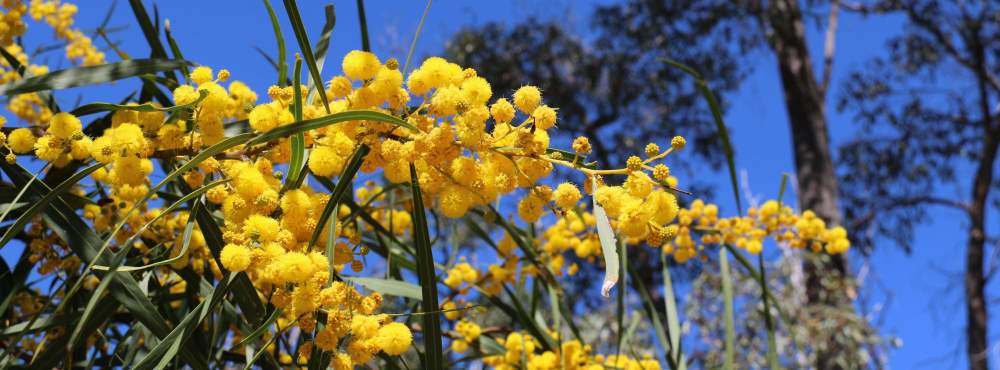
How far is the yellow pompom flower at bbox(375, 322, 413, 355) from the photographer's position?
2.99 ft

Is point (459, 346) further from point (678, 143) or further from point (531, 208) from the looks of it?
point (678, 143)

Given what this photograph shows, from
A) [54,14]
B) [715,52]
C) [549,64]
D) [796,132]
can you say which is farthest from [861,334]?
[54,14]

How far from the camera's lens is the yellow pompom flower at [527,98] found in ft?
3.08

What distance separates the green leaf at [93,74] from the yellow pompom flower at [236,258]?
1.13ft

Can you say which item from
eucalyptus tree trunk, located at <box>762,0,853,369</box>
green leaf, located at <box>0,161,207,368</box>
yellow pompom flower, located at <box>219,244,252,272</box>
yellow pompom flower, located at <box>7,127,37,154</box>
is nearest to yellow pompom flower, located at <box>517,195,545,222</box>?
yellow pompom flower, located at <box>219,244,252,272</box>

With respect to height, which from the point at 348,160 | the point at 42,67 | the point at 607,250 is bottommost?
the point at 607,250

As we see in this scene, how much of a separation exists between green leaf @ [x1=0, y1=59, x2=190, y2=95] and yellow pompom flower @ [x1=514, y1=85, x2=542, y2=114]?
0.46 metres

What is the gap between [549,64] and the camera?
9586mm

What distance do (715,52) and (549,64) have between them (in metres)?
1.80

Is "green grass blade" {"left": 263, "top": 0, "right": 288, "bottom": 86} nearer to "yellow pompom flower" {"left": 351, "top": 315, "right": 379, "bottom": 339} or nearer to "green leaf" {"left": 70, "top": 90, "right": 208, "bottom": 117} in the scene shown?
"green leaf" {"left": 70, "top": 90, "right": 208, "bottom": 117}

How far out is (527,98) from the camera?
0.94 m

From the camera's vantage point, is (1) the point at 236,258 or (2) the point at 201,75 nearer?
(1) the point at 236,258

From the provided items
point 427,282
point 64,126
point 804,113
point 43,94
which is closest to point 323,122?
point 427,282

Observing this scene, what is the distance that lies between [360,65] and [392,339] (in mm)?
298
